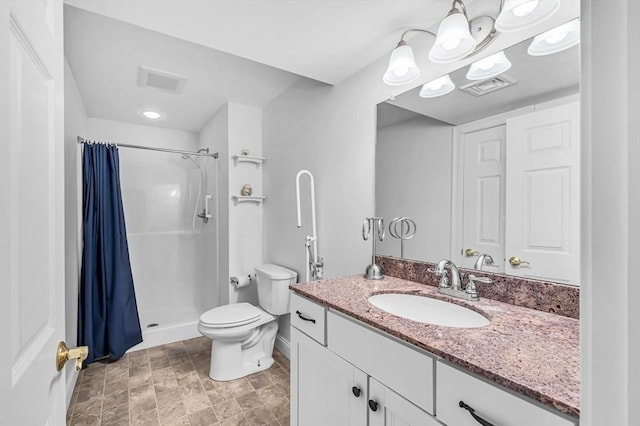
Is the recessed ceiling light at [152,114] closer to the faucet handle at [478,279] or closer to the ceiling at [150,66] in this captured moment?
the ceiling at [150,66]

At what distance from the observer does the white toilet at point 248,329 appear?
86.7 inches

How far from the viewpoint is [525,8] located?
109cm

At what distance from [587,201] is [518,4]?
1116 mm

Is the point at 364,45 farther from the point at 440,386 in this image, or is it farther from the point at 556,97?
the point at 440,386

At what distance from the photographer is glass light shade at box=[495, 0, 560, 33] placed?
106cm

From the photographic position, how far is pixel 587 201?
35 centimetres

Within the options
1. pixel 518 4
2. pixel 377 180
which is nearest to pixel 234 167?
pixel 377 180

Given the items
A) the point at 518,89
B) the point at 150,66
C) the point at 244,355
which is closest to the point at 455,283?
the point at 518,89

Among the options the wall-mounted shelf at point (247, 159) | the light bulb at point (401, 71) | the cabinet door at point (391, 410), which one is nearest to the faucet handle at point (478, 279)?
the cabinet door at point (391, 410)

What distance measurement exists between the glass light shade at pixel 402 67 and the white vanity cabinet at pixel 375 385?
1178 mm

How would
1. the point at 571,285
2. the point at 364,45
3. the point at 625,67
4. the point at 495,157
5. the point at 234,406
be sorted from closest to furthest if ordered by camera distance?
the point at 625,67 → the point at 571,285 → the point at 495,157 → the point at 364,45 → the point at 234,406

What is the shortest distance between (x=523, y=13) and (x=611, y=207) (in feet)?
3.73

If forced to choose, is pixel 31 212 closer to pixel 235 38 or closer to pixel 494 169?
pixel 235 38

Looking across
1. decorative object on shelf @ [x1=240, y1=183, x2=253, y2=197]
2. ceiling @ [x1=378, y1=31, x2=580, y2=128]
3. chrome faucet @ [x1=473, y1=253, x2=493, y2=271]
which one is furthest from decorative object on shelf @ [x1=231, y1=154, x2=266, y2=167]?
chrome faucet @ [x1=473, y1=253, x2=493, y2=271]
